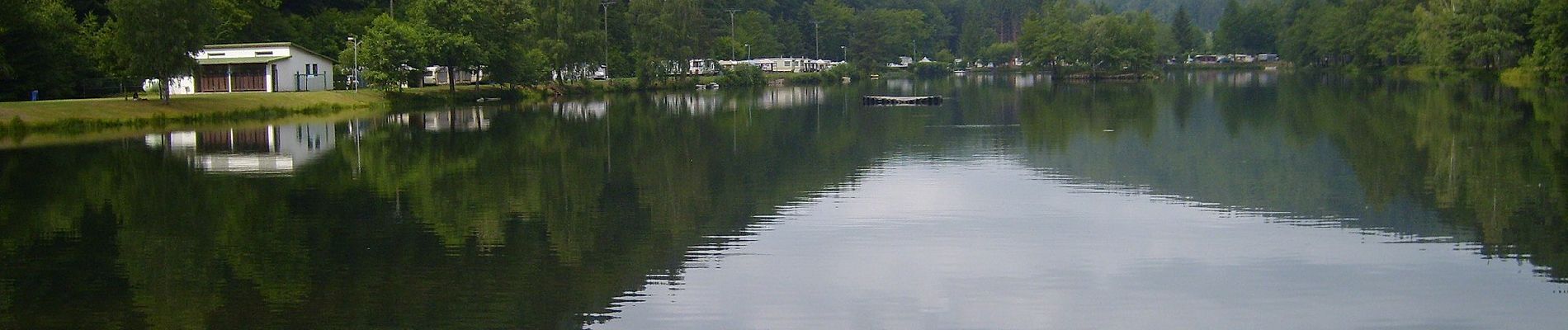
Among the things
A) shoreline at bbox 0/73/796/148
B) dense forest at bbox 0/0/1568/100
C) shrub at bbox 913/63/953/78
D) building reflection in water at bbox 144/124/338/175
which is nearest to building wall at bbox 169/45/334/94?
dense forest at bbox 0/0/1568/100

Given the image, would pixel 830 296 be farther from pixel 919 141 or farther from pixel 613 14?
pixel 613 14

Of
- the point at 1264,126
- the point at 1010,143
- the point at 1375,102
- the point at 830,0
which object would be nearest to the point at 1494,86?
the point at 1375,102

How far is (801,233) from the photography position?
17.8 meters

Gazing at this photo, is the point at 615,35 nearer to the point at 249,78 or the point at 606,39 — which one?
the point at 606,39

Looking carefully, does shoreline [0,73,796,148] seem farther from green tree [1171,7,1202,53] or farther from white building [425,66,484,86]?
green tree [1171,7,1202,53]

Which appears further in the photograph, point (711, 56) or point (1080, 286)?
point (711, 56)

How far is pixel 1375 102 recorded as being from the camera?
54.9 m

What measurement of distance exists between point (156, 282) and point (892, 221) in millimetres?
9058

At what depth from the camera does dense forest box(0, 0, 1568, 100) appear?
5066cm

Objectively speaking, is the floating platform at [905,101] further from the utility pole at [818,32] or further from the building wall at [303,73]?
the utility pole at [818,32]

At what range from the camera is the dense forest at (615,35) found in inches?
1994

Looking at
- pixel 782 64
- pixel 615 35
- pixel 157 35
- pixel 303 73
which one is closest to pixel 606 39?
pixel 615 35

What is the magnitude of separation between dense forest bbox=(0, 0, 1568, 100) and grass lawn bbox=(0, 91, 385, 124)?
4.28 ft

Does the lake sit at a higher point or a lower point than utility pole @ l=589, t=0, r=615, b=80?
lower
